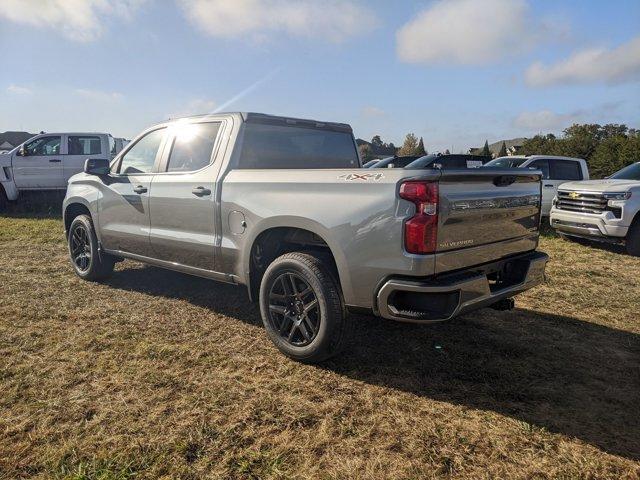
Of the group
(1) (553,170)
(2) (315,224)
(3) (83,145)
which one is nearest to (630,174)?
(1) (553,170)

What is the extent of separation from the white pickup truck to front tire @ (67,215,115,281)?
689 centimetres

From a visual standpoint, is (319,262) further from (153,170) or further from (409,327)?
(153,170)

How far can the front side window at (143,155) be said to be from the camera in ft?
15.3

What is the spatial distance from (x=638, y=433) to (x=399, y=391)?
1.34 metres

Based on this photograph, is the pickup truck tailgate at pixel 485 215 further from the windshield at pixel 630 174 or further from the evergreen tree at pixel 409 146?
the evergreen tree at pixel 409 146

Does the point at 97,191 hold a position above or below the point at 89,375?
above

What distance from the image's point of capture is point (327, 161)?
4.59 metres

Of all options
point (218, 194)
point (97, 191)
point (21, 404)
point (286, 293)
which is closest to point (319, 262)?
point (286, 293)

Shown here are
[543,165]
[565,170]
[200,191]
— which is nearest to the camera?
[200,191]

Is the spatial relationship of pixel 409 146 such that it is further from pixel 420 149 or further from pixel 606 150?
pixel 606 150

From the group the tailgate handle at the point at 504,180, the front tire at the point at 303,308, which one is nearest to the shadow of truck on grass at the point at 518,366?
the front tire at the point at 303,308

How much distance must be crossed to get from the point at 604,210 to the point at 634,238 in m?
0.63

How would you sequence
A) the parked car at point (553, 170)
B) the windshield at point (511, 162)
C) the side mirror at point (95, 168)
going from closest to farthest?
the side mirror at point (95, 168), the parked car at point (553, 170), the windshield at point (511, 162)

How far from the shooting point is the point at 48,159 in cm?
1184
